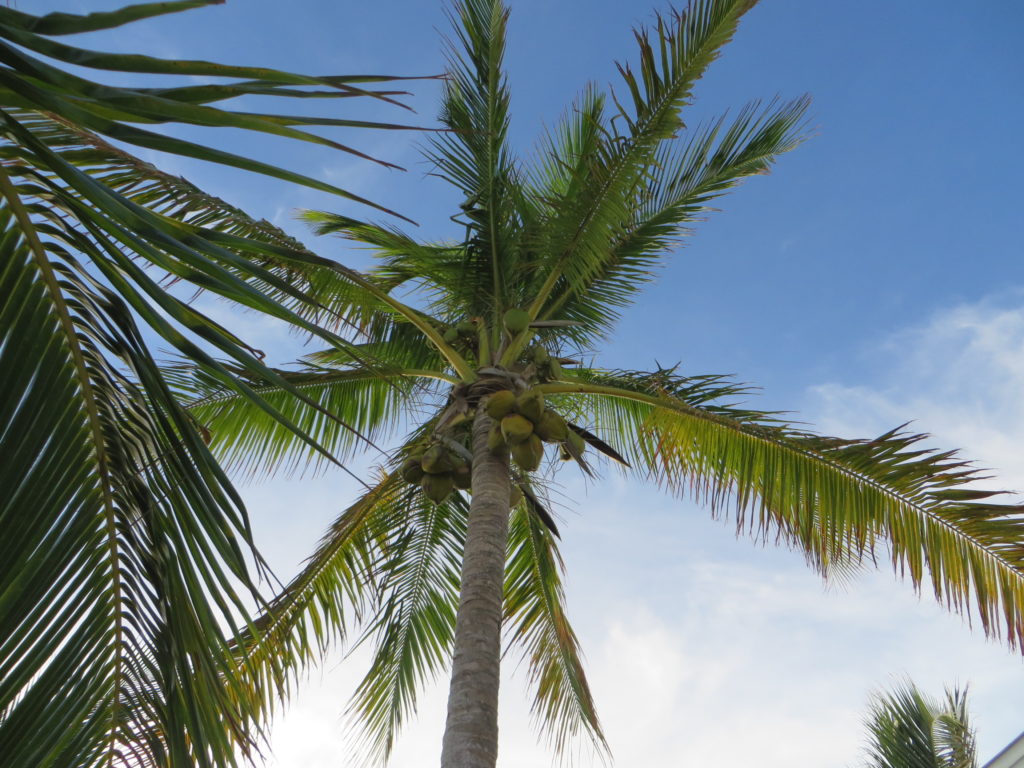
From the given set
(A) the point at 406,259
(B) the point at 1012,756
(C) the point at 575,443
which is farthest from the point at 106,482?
(B) the point at 1012,756

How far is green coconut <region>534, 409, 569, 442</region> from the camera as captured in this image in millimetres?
5539

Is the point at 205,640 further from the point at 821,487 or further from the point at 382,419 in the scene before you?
the point at 382,419

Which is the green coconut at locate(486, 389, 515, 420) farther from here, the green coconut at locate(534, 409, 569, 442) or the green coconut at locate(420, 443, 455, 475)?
Answer: the green coconut at locate(420, 443, 455, 475)

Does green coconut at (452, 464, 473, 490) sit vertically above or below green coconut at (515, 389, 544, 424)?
below

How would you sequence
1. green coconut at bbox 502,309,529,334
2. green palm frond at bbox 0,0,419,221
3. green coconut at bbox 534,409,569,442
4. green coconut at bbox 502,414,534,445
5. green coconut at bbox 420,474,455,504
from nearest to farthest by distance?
1. green palm frond at bbox 0,0,419,221
2. green coconut at bbox 502,414,534,445
3. green coconut at bbox 534,409,569,442
4. green coconut at bbox 420,474,455,504
5. green coconut at bbox 502,309,529,334

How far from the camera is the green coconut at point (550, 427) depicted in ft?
18.2

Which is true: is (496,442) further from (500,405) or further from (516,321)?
(516,321)

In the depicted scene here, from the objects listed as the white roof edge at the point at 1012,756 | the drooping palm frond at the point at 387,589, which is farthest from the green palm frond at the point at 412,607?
the white roof edge at the point at 1012,756

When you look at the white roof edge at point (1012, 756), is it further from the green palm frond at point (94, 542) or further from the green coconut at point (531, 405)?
the green palm frond at point (94, 542)

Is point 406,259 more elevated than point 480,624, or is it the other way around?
point 406,259

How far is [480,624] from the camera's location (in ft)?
15.9

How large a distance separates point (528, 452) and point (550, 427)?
21cm

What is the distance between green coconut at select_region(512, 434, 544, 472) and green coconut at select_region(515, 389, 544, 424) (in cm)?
12

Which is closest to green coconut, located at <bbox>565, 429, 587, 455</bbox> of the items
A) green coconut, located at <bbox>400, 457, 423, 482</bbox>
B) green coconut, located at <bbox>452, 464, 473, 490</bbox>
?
green coconut, located at <bbox>452, 464, 473, 490</bbox>
